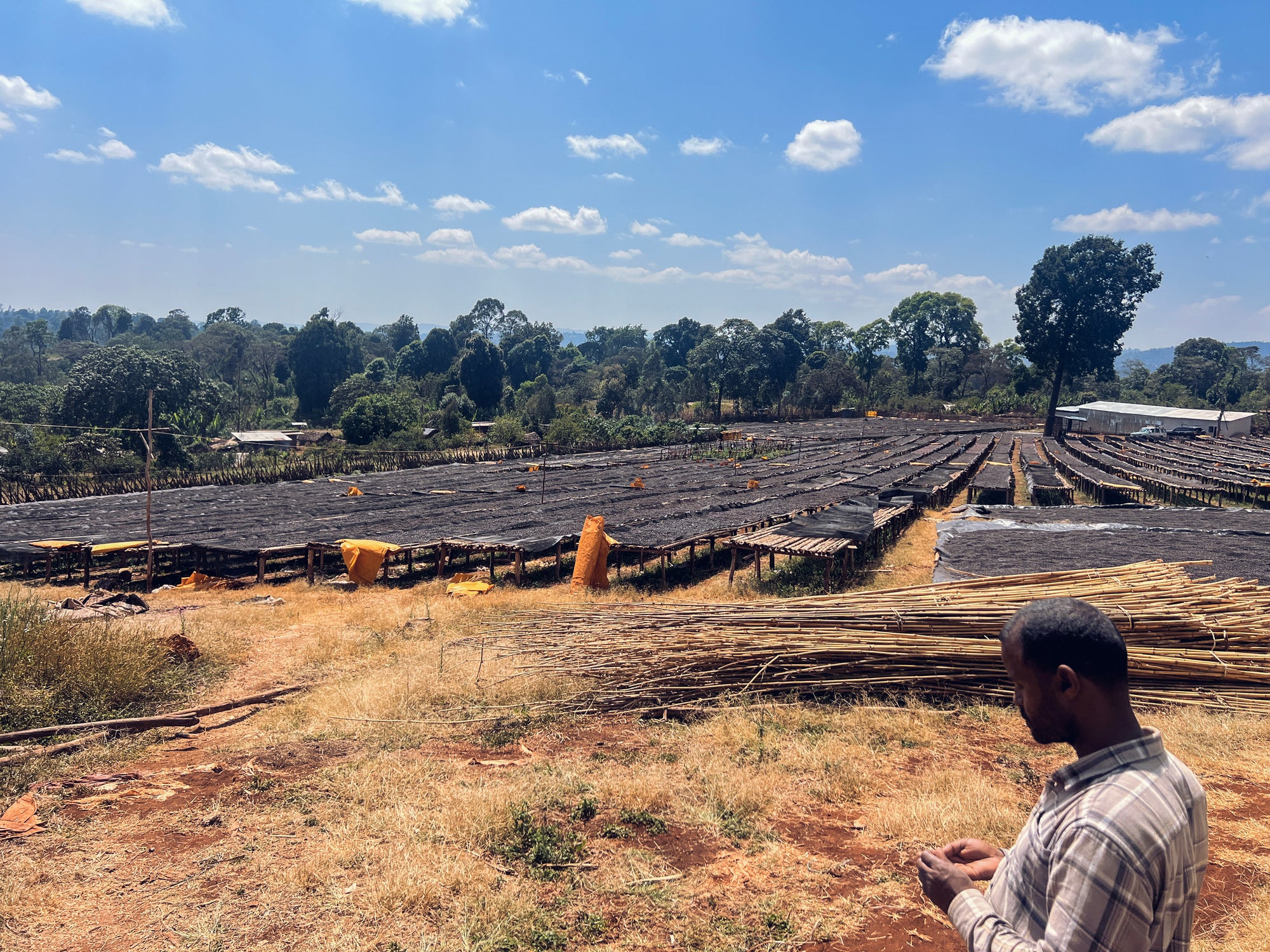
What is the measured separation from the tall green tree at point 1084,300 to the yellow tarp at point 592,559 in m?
48.4

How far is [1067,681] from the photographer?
182 centimetres

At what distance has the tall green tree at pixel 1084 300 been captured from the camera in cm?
4962

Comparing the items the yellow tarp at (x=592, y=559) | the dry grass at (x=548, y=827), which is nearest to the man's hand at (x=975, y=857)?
the dry grass at (x=548, y=827)

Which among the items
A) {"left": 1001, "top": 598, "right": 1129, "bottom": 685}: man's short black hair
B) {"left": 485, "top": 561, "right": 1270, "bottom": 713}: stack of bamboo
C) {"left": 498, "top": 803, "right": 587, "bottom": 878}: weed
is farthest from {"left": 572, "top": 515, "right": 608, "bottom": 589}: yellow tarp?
{"left": 1001, "top": 598, "right": 1129, "bottom": 685}: man's short black hair

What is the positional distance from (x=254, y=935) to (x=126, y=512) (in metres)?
21.2

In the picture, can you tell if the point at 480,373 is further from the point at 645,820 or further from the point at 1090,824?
the point at 1090,824

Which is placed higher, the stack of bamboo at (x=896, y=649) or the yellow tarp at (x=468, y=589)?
the stack of bamboo at (x=896, y=649)

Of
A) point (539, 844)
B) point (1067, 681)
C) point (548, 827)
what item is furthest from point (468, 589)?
point (1067, 681)

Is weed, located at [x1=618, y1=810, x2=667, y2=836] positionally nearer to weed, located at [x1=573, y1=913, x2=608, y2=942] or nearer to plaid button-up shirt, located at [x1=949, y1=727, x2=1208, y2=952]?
weed, located at [x1=573, y1=913, x2=608, y2=942]

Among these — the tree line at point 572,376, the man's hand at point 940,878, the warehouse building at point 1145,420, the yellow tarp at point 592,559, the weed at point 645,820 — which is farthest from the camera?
the warehouse building at point 1145,420

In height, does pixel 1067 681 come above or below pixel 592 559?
above

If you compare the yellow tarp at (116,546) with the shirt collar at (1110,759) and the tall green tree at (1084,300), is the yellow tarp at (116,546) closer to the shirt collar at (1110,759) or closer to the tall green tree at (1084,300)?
the shirt collar at (1110,759)

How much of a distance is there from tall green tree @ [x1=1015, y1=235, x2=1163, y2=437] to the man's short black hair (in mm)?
57756

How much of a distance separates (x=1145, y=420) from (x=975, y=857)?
7133cm
